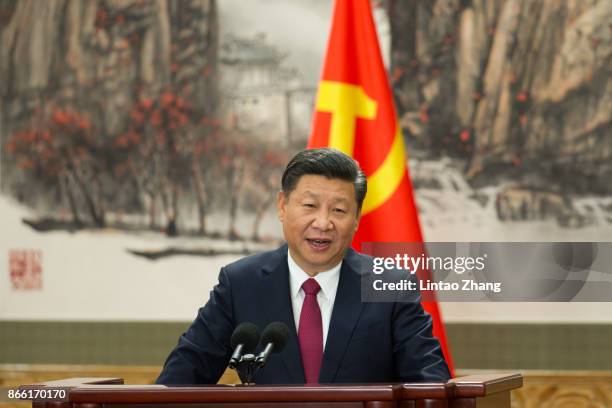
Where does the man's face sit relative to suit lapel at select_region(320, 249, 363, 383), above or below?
above

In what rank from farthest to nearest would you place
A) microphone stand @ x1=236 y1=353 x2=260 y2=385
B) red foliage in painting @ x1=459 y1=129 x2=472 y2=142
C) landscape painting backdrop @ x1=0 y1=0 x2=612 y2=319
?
red foliage in painting @ x1=459 y1=129 x2=472 y2=142
landscape painting backdrop @ x1=0 y1=0 x2=612 y2=319
microphone stand @ x1=236 y1=353 x2=260 y2=385

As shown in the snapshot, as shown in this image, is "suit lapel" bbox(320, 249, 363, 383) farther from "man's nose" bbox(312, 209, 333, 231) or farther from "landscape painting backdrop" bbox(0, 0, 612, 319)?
"landscape painting backdrop" bbox(0, 0, 612, 319)

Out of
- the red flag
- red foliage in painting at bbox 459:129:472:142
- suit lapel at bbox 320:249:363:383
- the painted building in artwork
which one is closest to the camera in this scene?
suit lapel at bbox 320:249:363:383

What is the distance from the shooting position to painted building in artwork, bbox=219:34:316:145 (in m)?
5.54

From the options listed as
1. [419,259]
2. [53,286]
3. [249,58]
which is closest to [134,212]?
Answer: [53,286]

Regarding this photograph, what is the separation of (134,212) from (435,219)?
1.74m

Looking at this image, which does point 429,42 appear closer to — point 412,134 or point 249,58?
point 412,134

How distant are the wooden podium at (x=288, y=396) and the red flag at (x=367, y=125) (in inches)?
82.5

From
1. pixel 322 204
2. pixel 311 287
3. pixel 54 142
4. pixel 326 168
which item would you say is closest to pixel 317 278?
pixel 311 287

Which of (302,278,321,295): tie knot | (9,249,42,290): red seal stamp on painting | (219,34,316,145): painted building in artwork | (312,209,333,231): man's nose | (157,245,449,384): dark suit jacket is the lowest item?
(9,249,42,290): red seal stamp on painting

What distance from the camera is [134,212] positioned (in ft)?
18.7

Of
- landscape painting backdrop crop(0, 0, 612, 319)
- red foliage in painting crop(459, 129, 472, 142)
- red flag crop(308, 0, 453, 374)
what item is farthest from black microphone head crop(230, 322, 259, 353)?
red foliage in painting crop(459, 129, 472, 142)

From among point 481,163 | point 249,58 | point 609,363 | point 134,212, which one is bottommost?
point 609,363

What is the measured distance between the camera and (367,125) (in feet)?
15.9
